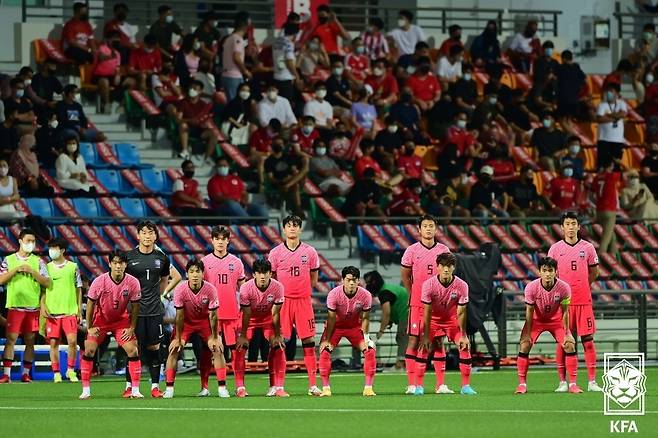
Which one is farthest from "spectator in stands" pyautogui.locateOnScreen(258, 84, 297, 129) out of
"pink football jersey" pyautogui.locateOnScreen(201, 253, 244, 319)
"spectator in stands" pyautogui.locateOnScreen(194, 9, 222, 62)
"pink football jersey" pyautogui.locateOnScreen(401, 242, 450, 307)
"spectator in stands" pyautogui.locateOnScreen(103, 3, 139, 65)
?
"pink football jersey" pyautogui.locateOnScreen(401, 242, 450, 307)

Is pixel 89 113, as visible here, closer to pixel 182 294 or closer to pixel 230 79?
pixel 230 79

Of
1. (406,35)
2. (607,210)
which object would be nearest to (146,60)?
(406,35)

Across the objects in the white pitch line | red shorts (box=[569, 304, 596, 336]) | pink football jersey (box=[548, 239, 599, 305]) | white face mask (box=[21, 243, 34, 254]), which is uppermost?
white face mask (box=[21, 243, 34, 254])

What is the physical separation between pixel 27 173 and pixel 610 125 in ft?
45.4

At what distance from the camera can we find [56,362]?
2353 cm

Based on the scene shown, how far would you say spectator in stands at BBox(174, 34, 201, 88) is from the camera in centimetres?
3269

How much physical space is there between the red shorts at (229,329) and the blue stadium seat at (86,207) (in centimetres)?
809

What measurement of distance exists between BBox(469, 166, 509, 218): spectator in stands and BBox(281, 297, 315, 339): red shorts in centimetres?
1153

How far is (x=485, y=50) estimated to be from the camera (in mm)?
37406

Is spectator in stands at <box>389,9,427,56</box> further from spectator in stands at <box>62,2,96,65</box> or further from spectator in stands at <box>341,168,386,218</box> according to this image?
spectator in stands at <box>62,2,96,65</box>

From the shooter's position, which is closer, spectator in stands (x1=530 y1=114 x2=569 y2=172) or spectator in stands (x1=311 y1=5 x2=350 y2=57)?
spectator in stands (x1=311 y1=5 x2=350 y2=57)

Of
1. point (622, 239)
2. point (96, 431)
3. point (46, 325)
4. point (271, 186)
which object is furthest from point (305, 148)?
point (96, 431)

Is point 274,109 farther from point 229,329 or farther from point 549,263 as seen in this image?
point 549,263

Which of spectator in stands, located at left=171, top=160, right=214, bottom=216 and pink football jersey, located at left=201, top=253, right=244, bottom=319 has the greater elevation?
spectator in stands, located at left=171, top=160, right=214, bottom=216
